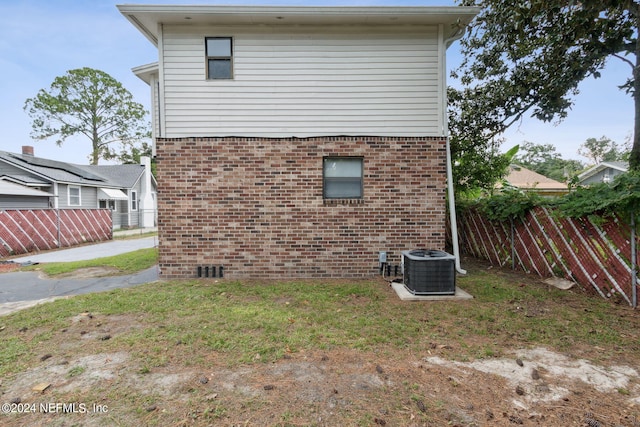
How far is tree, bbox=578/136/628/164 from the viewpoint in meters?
48.9

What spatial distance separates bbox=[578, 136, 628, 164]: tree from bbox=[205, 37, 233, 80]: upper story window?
62.3 meters

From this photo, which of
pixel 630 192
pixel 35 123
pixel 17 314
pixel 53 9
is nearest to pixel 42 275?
pixel 17 314

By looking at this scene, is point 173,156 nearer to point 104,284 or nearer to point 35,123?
point 104,284

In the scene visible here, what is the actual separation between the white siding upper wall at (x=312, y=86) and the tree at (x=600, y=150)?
59589 millimetres

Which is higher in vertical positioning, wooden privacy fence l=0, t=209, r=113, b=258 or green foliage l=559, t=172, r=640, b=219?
green foliage l=559, t=172, r=640, b=219

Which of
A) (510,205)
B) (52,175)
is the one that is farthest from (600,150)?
(52,175)

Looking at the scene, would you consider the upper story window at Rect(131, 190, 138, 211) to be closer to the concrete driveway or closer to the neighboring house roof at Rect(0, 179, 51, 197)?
the neighboring house roof at Rect(0, 179, 51, 197)

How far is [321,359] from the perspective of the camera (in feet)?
9.87

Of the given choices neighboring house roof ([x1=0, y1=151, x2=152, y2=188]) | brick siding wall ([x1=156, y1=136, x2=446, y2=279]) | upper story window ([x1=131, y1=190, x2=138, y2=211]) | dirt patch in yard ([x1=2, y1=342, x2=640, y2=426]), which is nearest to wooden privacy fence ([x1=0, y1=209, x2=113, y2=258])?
neighboring house roof ([x1=0, y1=151, x2=152, y2=188])

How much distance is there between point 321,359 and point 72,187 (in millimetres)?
19903

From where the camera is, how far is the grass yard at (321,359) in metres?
2.25

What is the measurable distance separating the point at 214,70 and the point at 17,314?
5236mm

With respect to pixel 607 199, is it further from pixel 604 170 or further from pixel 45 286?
pixel 604 170

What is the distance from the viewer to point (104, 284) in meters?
6.06
